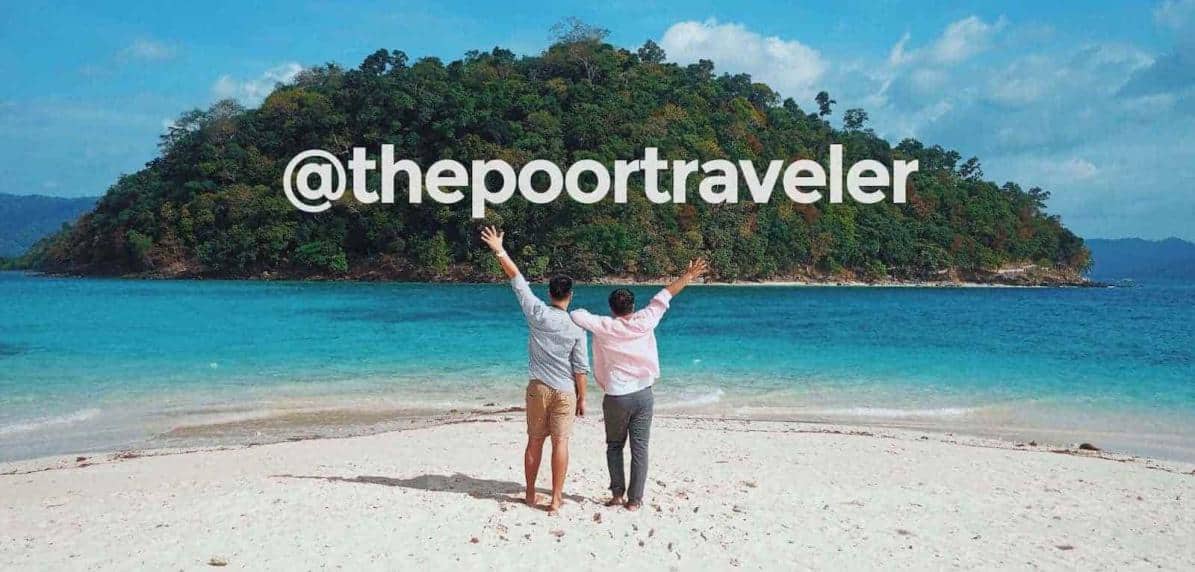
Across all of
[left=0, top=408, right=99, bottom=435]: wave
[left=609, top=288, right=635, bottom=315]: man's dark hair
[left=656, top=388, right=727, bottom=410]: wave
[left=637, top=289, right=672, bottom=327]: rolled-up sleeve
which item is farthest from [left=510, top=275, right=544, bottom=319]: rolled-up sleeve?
[left=0, top=408, right=99, bottom=435]: wave

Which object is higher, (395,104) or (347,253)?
(395,104)

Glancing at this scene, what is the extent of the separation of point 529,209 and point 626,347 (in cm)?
6604

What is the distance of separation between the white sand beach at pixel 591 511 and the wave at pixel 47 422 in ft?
7.44

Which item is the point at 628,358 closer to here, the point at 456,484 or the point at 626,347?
the point at 626,347

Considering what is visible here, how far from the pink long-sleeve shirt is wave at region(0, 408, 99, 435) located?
359 inches

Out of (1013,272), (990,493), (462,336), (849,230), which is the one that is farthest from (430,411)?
(1013,272)

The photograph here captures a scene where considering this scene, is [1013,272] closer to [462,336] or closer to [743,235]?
[743,235]

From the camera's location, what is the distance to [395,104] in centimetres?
7931

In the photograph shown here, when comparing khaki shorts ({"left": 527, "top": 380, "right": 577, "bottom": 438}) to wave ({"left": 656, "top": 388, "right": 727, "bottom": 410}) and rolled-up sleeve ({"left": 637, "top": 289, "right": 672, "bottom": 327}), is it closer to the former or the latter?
rolled-up sleeve ({"left": 637, "top": 289, "right": 672, "bottom": 327})

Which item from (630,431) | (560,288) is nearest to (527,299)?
(560,288)

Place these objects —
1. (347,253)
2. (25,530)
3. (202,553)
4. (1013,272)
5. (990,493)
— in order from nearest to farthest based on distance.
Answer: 1. (202,553)
2. (25,530)
3. (990,493)
4. (347,253)
5. (1013,272)

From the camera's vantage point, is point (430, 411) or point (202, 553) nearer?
point (202, 553)

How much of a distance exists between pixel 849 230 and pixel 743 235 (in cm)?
1419

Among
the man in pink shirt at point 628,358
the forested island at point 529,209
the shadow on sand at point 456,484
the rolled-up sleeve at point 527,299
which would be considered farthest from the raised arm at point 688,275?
the forested island at point 529,209
